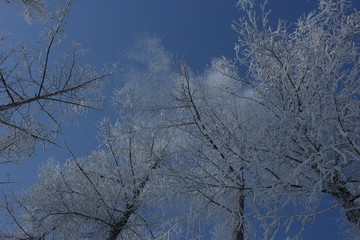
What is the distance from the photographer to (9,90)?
3650 millimetres

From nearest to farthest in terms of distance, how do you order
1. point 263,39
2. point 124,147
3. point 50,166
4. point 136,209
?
point 263,39
point 136,209
point 124,147
point 50,166

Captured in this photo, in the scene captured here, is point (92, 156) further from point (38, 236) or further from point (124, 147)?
point (38, 236)

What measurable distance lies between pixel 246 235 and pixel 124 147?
13.0ft

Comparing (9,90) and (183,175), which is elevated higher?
(9,90)

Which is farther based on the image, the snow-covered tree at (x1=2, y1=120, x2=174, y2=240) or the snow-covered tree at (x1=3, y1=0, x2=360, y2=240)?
the snow-covered tree at (x1=2, y1=120, x2=174, y2=240)

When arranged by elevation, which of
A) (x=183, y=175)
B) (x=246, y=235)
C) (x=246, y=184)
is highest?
(x=183, y=175)

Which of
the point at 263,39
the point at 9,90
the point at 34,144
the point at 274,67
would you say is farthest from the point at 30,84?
the point at 274,67

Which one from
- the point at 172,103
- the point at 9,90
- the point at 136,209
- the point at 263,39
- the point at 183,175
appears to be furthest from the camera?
the point at 136,209

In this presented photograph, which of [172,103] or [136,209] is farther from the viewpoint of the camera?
[136,209]

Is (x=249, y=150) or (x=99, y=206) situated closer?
(x=249, y=150)

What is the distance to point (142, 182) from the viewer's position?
245 inches

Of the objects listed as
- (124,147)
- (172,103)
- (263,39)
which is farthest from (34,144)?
(263,39)

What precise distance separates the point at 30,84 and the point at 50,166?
15.7 ft

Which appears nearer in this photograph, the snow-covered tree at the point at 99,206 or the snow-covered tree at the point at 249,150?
the snow-covered tree at the point at 249,150
